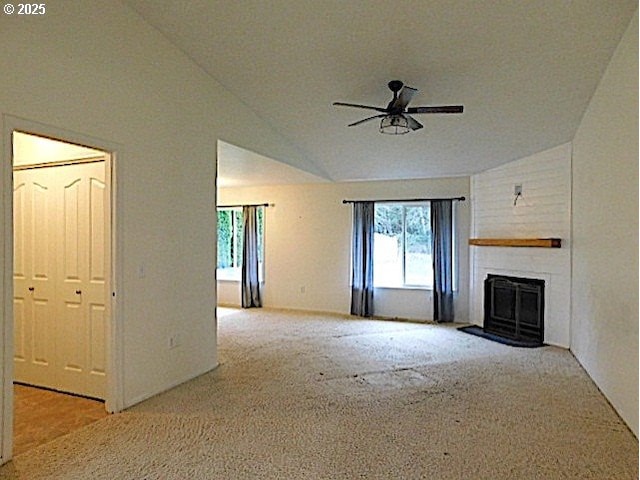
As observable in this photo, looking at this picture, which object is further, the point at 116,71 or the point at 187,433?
the point at 116,71

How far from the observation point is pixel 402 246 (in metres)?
7.78

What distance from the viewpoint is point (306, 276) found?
329 inches

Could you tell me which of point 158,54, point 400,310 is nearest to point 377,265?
point 400,310

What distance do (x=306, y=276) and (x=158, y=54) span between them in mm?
5138

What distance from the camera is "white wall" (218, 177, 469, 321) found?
301 inches

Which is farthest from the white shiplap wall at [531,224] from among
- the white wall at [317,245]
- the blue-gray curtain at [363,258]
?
the blue-gray curtain at [363,258]

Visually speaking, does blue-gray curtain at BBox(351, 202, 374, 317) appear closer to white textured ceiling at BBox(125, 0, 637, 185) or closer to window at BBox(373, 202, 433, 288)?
window at BBox(373, 202, 433, 288)

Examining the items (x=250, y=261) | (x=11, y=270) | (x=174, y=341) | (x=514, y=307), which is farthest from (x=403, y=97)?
(x=250, y=261)

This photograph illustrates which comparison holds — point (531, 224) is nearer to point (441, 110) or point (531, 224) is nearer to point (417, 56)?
point (441, 110)

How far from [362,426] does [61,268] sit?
282 cm

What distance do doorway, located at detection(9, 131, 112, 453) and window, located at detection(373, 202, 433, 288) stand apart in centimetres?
491

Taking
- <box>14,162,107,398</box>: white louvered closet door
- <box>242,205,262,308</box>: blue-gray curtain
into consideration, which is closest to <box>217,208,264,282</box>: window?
<box>242,205,262,308</box>: blue-gray curtain

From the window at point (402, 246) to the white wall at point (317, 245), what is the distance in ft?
0.67

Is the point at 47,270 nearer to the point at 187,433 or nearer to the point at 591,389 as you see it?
the point at 187,433
